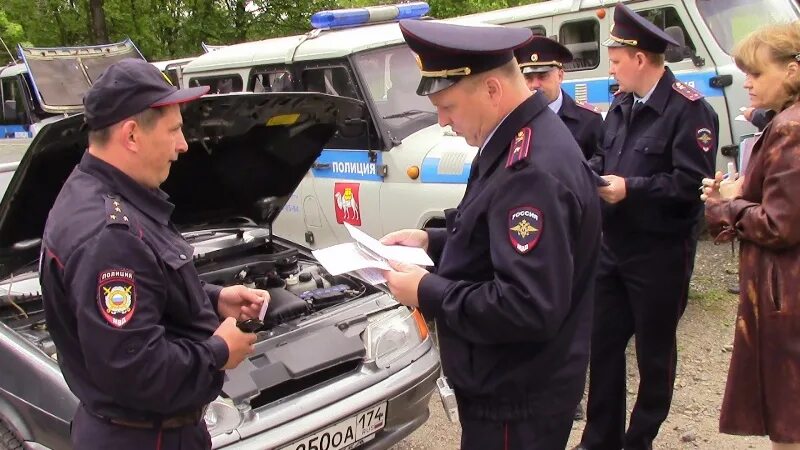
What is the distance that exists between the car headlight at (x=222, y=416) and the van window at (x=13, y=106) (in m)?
10.3

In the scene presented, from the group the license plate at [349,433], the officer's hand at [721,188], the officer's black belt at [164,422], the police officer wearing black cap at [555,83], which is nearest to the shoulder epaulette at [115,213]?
the officer's black belt at [164,422]

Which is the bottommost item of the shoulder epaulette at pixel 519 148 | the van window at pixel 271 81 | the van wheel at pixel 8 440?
the van wheel at pixel 8 440

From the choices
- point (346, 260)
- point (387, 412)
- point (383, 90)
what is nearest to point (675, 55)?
point (383, 90)

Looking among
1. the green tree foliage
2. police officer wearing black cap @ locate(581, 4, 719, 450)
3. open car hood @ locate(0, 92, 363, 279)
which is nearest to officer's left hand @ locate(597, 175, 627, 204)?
police officer wearing black cap @ locate(581, 4, 719, 450)

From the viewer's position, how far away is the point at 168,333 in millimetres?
1867

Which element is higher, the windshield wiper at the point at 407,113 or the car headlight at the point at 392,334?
the windshield wiper at the point at 407,113

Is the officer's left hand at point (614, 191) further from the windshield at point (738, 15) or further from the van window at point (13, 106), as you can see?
the van window at point (13, 106)

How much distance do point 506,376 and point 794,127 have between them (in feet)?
3.93

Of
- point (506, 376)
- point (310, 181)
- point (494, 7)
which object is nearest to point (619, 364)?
point (506, 376)

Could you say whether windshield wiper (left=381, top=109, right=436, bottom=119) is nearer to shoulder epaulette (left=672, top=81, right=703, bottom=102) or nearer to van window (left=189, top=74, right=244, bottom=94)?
van window (left=189, top=74, right=244, bottom=94)

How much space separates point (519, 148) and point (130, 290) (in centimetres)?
100

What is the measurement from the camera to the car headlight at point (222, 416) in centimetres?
246

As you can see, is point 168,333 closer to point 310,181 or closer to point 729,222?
point 729,222

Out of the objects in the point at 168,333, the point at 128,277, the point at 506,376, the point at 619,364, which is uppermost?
the point at 128,277
